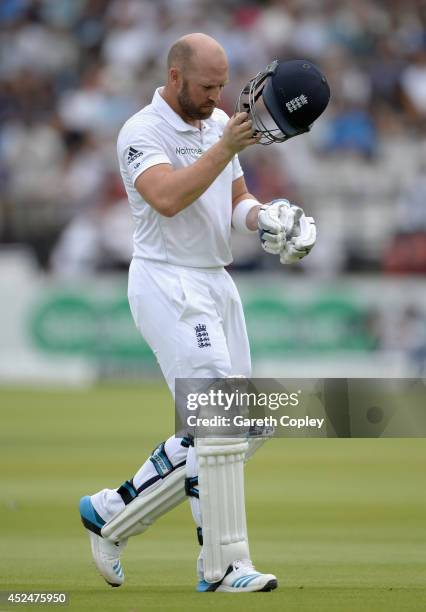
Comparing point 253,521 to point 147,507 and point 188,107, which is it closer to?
point 147,507

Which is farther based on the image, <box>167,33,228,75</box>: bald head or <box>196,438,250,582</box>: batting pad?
<box>167,33,228,75</box>: bald head

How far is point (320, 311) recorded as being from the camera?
55.6ft

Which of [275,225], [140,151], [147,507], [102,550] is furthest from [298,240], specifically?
[102,550]

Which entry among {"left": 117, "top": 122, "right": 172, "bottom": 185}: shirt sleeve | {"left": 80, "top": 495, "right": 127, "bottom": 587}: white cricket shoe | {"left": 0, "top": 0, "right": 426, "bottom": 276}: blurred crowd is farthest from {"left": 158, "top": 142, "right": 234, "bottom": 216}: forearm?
{"left": 0, "top": 0, "right": 426, "bottom": 276}: blurred crowd

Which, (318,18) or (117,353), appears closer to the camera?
(117,353)

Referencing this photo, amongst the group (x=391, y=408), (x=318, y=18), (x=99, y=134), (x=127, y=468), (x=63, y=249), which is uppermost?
(x=318, y=18)

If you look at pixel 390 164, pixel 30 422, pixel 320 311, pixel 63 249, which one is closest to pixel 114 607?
pixel 30 422

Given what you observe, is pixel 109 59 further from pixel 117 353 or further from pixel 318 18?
pixel 117 353

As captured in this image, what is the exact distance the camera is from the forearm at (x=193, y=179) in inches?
203

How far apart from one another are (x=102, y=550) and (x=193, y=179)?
158 cm

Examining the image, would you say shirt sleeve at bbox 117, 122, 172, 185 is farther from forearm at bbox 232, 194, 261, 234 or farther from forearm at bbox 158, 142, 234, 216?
forearm at bbox 232, 194, 261, 234

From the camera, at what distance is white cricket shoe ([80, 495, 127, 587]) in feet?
18.4

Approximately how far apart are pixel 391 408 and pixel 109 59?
16.5 m

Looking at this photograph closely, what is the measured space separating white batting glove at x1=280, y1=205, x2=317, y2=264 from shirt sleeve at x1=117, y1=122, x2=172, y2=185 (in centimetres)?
55
